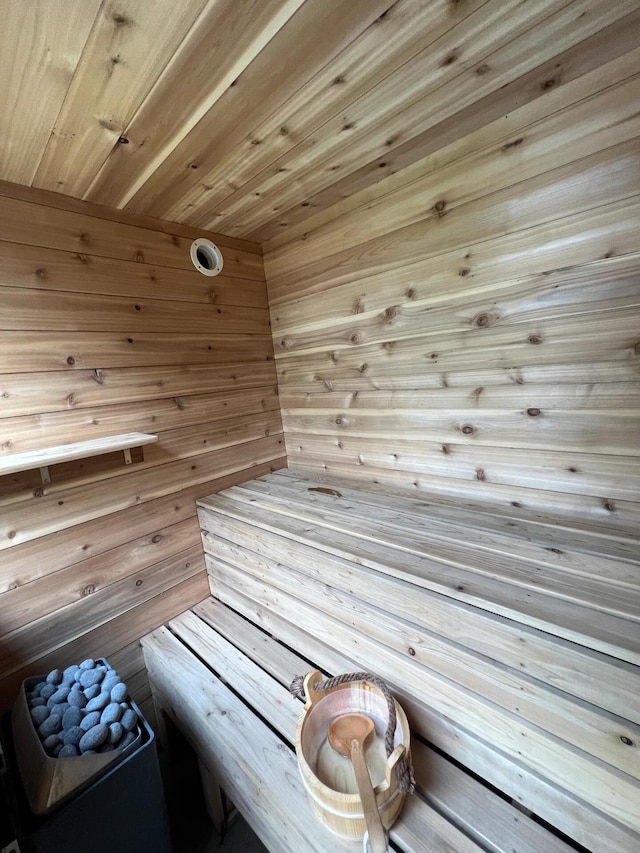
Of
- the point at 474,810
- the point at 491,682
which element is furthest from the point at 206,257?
the point at 474,810

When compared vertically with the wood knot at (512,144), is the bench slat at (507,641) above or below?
below

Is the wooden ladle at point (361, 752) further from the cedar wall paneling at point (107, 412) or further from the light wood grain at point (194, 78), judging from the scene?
the light wood grain at point (194, 78)

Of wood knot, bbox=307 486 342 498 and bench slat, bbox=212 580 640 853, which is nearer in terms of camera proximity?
bench slat, bbox=212 580 640 853

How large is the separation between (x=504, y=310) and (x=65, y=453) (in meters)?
1.63

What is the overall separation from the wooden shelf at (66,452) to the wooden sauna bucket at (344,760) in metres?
1.04

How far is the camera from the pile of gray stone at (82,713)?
3.19 feet

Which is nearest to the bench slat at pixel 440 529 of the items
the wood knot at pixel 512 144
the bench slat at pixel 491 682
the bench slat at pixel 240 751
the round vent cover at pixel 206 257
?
the bench slat at pixel 491 682

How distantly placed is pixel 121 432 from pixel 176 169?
1049 mm

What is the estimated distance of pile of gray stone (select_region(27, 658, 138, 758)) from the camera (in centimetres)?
97

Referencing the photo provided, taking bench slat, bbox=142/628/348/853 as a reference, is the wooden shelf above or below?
above

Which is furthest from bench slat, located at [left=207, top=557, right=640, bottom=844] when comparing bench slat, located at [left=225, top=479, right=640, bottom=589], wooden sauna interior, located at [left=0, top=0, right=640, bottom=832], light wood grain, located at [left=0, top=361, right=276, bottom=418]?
light wood grain, located at [left=0, top=361, right=276, bottom=418]

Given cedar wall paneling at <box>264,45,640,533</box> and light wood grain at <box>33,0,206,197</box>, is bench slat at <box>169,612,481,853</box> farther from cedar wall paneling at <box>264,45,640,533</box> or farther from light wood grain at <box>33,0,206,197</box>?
light wood grain at <box>33,0,206,197</box>

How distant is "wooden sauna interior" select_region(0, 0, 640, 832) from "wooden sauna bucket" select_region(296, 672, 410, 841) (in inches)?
31.1

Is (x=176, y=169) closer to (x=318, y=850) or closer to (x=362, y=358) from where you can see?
(x=362, y=358)
